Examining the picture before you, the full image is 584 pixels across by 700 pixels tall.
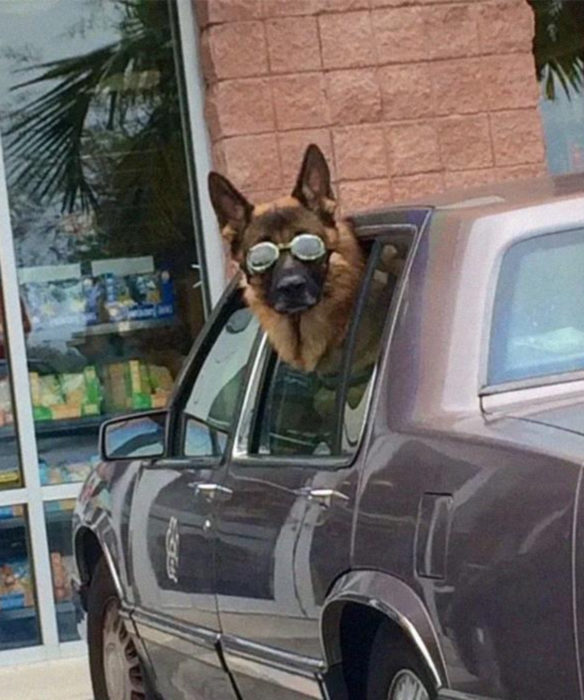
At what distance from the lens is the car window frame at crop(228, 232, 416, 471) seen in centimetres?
457

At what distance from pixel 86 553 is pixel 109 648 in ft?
1.20

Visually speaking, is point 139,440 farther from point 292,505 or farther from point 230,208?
point 292,505

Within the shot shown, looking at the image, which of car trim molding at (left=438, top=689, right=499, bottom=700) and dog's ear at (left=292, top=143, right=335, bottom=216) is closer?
car trim molding at (left=438, top=689, right=499, bottom=700)

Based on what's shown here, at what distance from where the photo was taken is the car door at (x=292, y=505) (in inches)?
180

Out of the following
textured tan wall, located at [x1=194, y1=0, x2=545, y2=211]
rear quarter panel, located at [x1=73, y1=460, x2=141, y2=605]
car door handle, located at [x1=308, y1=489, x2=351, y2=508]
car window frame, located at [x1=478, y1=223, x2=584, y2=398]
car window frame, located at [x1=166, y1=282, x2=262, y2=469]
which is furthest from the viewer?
textured tan wall, located at [x1=194, y1=0, x2=545, y2=211]

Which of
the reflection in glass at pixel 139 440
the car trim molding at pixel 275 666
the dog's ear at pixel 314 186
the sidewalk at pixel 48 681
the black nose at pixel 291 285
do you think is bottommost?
the sidewalk at pixel 48 681

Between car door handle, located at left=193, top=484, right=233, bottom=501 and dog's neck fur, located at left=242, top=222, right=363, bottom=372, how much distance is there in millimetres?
430

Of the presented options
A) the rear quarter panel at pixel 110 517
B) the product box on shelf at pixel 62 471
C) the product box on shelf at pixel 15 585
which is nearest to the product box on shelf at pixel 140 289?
the product box on shelf at pixel 62 471

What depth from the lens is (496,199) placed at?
4.74m

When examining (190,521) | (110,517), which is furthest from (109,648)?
(190,521)

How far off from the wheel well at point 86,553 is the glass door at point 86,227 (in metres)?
2.67

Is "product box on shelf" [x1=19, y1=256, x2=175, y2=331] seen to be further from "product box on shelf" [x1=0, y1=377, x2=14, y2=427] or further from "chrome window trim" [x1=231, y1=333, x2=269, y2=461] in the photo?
"chrome window trim" [x1=231, y1=333, x2=269, y2=461]

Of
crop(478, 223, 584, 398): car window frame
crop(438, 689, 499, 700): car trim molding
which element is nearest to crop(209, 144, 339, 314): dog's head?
crop(478, 223, 584, 398): car window frame

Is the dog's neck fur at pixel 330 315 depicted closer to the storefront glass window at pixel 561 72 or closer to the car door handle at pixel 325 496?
the car door handle at pixel 325 496
